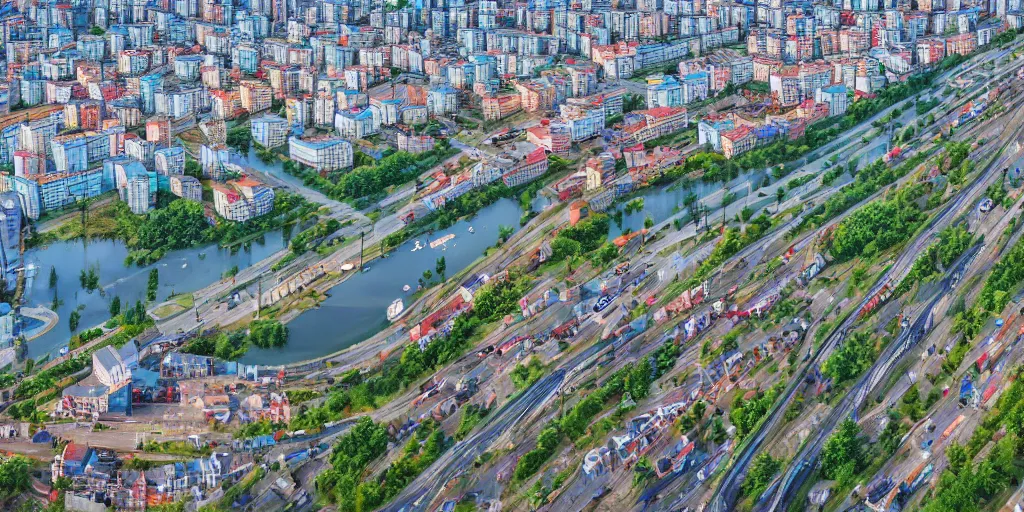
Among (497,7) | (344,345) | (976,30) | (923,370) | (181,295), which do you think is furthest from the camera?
(497,7)

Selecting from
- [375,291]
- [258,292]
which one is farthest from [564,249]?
[258,292]

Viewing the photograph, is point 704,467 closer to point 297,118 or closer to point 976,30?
point 297,118

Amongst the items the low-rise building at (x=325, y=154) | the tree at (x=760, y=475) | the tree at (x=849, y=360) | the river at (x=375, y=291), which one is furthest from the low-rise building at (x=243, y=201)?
the tree at (x=760, y=475)

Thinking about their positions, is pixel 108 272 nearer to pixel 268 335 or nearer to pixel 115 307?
pixel 115 307

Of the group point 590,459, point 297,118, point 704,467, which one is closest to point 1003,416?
point 704,467

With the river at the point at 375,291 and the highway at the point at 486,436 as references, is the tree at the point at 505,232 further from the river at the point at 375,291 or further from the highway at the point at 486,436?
the highway at the point at 486,436

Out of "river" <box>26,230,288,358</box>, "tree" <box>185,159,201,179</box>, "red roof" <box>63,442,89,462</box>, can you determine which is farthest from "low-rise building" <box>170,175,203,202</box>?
"red roof" <box>63,442,89,462</box>

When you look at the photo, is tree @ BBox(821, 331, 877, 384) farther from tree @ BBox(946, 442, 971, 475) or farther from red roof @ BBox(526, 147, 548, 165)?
red roof @ BBox(526, 147, 548, 165)
